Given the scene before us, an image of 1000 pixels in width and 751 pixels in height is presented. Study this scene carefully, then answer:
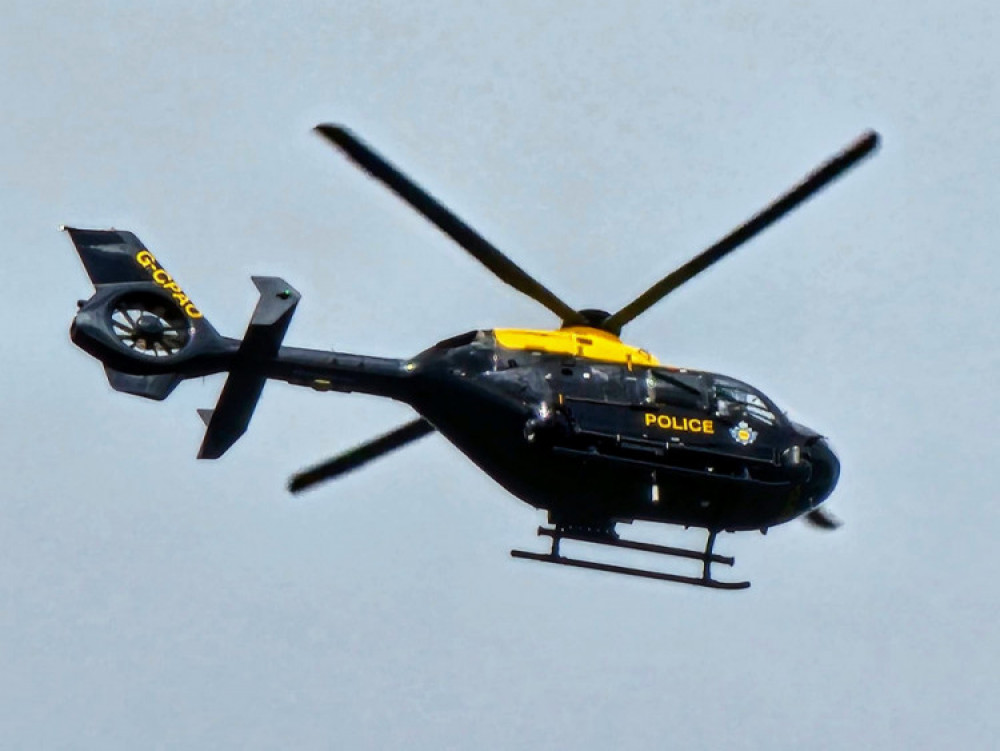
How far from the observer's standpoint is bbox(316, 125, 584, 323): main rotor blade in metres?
30.7

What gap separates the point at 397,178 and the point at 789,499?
6031 mm

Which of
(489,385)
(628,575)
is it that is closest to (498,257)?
(489,385)

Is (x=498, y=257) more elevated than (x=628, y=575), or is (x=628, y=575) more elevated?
(x=498, y=257)

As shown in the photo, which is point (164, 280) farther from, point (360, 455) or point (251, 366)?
→ point (360, 455)

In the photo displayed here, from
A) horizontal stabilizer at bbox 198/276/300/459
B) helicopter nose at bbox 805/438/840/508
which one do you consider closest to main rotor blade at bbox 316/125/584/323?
horizontal stabilizer at bbox 198/276/300/459

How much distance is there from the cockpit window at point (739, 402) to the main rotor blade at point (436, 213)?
240cm

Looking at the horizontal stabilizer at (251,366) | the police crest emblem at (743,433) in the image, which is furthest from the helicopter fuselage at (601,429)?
the horizontal stabilizer at (251,366)

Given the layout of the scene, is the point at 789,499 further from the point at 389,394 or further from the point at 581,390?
the point at 389,394

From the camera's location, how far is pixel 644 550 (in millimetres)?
31375

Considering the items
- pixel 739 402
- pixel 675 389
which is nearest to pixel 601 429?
pixel 675 389

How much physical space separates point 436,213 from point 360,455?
3.34 m

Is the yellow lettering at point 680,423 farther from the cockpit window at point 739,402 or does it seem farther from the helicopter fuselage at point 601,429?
the cockpit window at point 739,402

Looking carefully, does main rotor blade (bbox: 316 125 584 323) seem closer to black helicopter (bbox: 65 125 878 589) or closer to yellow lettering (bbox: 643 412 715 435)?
black helicopter (bbox: 65 125 878 589)

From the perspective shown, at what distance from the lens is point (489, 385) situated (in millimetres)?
31438
